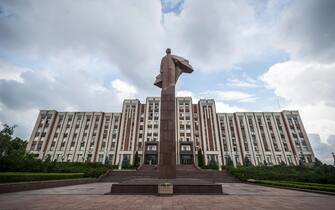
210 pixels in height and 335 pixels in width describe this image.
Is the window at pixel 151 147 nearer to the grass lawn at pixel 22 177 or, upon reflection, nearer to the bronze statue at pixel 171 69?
the grass lawn at pixel 22 177

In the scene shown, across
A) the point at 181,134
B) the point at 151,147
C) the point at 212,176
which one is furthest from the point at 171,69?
the point at 181,134

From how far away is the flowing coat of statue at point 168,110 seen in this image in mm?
10184

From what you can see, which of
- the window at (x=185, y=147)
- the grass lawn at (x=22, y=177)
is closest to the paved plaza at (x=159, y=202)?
the grass lawn at (x=22, y=177)

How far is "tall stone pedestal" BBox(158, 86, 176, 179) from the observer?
10109mm

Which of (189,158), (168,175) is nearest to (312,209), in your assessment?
(168,175)

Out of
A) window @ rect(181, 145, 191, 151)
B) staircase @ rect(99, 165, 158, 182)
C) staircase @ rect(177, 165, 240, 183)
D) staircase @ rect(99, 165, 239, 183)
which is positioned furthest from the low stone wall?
window @ rect(181, 145, 191, 151)

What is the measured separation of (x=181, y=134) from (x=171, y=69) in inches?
1214

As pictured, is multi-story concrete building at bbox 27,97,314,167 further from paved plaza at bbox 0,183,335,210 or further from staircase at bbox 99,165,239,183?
paved plaza at bbox 0,183,335,210

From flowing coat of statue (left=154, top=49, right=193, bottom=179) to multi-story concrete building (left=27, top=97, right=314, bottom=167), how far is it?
28.7 m

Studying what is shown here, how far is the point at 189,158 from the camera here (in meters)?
37.1

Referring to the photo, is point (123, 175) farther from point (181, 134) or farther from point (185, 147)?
point (181, 134)

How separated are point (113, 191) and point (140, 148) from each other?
3389 cm

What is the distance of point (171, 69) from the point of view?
477 inches

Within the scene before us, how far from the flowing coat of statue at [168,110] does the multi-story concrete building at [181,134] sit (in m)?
28.7
